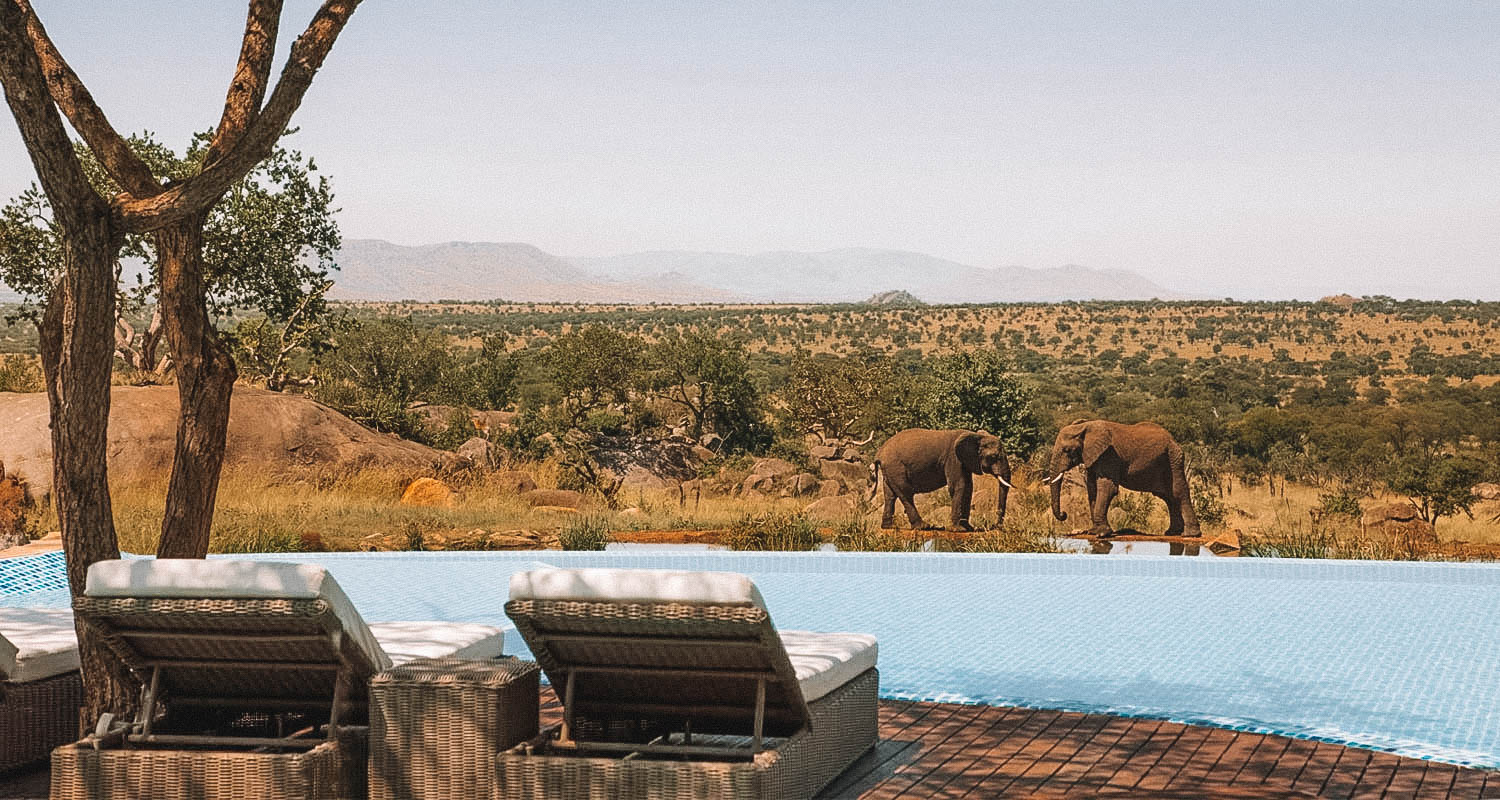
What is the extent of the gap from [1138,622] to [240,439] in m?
10.7

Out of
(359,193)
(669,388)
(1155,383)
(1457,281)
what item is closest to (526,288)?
(359,193)

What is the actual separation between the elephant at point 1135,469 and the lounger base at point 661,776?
9027mm

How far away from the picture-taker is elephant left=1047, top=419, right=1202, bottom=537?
12.7m

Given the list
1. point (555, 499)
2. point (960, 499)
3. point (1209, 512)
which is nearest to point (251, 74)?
point (960, 499)

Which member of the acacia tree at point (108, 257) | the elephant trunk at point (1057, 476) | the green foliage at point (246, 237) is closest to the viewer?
the acacia tree at point (108, 257)

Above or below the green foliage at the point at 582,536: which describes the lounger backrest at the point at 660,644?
above

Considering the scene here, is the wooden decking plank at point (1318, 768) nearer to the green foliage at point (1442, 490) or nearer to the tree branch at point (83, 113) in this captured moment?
the tree branch at point (83, 113)

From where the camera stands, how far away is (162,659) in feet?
13.8

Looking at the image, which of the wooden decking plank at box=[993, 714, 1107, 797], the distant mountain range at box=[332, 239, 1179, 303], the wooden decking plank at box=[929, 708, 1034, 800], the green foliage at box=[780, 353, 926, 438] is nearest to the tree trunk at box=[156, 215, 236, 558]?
the wooden decking plank at box=[929, 708, 1034, 800]

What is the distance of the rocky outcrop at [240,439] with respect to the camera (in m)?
14.9

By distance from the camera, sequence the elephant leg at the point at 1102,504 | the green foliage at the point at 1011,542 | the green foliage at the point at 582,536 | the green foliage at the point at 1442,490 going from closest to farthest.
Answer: the green foliage at the point at 1011,542
the green foliage at the point at 582,536
the elephant leg at the point at 1102,504
the green foliage at the point at 1442,490

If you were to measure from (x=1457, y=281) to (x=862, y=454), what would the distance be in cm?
5935

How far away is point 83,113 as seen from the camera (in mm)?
4758

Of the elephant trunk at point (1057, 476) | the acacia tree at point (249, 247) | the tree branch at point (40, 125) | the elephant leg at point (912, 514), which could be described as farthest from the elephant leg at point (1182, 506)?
the acacia tree at point (249, 247)
